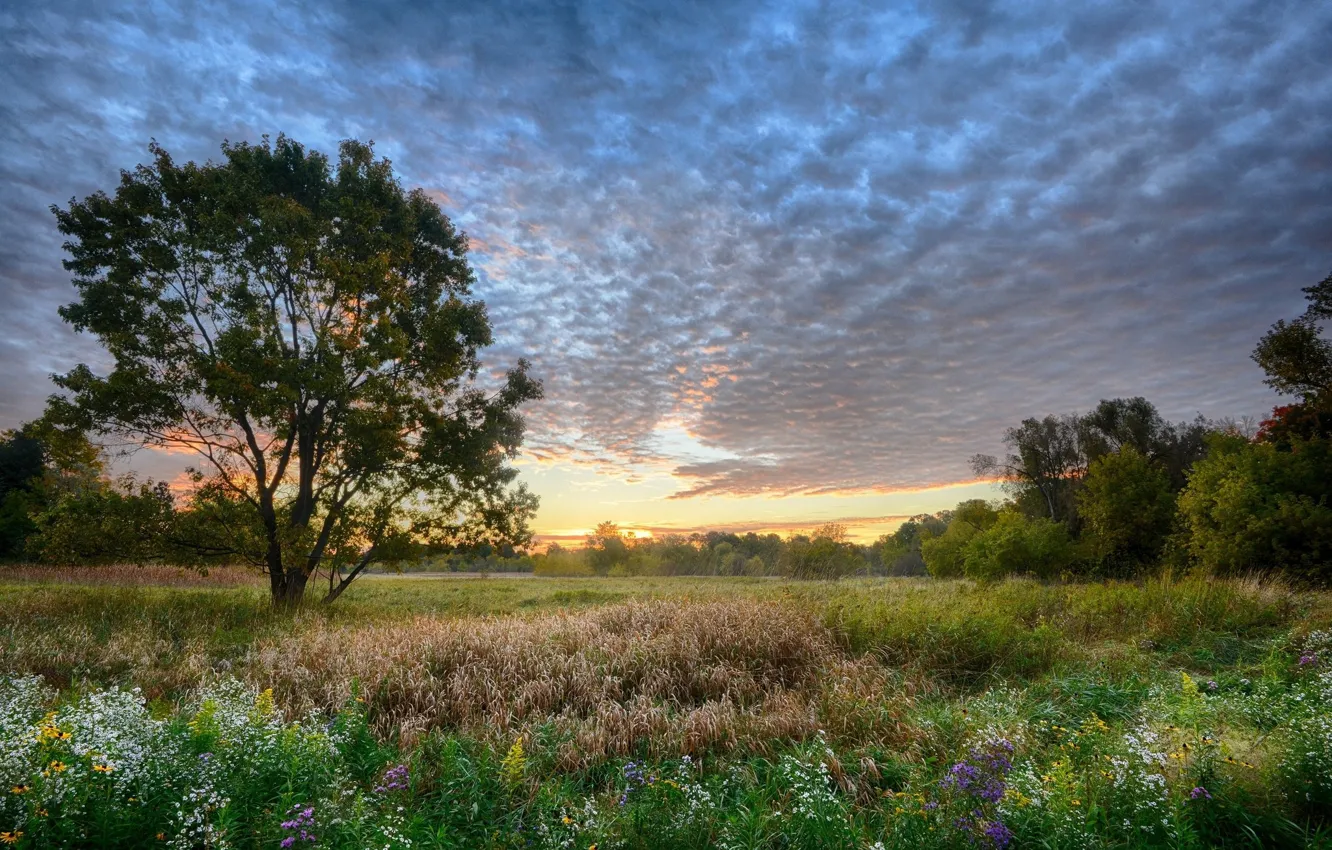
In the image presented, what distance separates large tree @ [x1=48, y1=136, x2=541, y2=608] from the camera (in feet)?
47.5

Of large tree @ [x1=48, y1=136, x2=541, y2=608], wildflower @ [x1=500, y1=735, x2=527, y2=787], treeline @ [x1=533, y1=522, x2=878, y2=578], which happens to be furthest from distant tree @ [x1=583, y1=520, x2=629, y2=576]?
wildflower @ [x1=500, y1=735, x2=527, y2=787]

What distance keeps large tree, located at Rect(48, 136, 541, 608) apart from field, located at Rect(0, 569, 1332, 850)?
446cm

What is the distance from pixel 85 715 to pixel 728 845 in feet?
16.5

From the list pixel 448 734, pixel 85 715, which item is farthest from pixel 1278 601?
pixel 85 715

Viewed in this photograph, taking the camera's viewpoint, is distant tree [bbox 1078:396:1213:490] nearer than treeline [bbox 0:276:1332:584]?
No

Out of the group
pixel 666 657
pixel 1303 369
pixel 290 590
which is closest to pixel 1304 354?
pixel 1303 369

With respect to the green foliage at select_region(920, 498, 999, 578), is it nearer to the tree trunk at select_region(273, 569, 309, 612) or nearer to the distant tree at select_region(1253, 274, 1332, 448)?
the distant tree at select_region(1253, 274, 1332, 448)

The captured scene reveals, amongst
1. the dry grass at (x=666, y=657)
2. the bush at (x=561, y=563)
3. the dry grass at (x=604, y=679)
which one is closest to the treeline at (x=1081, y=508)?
the dry grass at (x=666, y=657)

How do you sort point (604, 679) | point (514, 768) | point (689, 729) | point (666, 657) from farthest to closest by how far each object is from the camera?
point (666, 657) → point (604, 679) → point (689, 729) → point (514, 768)

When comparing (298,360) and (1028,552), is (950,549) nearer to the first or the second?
(1028,552)

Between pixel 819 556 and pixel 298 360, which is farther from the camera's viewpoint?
pixel 819 556

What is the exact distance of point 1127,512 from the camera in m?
28.7

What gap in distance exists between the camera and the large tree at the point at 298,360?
47.5ft

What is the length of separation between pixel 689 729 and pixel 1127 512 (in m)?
31.4
